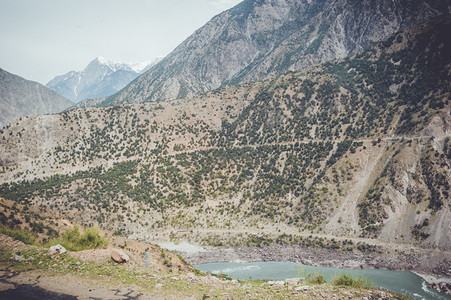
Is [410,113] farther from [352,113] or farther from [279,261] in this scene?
[279,261]

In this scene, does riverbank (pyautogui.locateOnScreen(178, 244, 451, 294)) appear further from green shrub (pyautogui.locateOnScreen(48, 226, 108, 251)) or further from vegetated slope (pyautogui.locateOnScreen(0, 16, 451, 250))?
green shrub (pyautogui.locateOnScreen(48, 226, 108, 251))

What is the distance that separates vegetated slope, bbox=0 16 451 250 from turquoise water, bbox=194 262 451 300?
25.2 ft

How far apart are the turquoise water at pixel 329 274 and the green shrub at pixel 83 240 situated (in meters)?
27.9

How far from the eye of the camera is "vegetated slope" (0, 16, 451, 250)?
2429 inches

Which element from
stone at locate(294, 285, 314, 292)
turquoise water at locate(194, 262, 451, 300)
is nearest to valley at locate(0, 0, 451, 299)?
turquoise water at locate(194, 262, 451, 300)

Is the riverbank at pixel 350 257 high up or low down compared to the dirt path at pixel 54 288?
down

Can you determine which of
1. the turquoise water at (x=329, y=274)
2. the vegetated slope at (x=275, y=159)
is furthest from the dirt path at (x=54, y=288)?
the vegetated slope at (x=275, y=159)

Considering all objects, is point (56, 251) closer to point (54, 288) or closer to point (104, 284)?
point (54, 288)

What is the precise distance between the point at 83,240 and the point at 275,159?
2643 inches

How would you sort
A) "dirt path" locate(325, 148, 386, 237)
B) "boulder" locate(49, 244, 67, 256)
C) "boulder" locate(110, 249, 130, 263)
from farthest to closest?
"dirt path" locate(325, 148, 386, 237), "boulder" locate(110, 249, 130, 263), "boulder" locate(49, 244, 67, 256)

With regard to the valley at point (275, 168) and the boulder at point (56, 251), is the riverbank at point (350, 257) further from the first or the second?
the boulder at point (56, 251)

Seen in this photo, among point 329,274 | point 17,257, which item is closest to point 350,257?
point 329,274

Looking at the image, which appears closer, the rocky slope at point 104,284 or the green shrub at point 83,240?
the rocky slope at point 104,284

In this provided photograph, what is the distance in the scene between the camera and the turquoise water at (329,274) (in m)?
40.8
